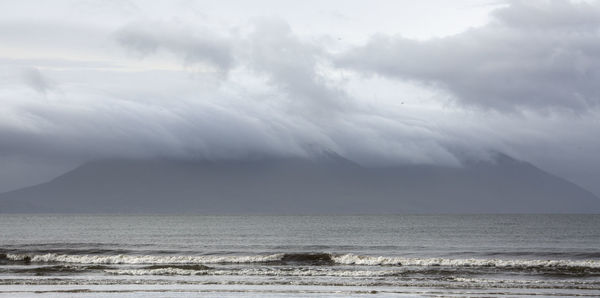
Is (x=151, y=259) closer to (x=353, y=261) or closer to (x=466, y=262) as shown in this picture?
(x=353, y=261)

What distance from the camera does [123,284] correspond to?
131ft

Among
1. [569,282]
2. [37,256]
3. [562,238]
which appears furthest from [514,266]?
[562,238]

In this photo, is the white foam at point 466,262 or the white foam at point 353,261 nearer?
the white foam at point 466,262

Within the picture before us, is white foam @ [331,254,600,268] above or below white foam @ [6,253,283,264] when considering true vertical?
below

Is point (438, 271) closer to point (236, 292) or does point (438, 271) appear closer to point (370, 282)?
point (370, 282)

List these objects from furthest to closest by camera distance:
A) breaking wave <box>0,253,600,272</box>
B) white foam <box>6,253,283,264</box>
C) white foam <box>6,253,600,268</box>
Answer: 1. white foam <box>6,253,283,264</box>
2. white foam <box>6,253,600,268</box>
3. breaking wave <box>0,253,600,272</box>

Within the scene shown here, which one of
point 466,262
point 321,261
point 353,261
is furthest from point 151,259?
point 466,262

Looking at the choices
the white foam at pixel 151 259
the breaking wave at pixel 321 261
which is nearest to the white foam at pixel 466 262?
the breaking wave at pixel 321 261

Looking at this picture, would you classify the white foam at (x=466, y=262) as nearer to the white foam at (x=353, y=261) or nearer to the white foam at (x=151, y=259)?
the white foam at (x=353, y=261)

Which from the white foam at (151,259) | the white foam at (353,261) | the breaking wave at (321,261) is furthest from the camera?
the white foam at (151,259)

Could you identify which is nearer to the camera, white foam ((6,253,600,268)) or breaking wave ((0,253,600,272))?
breaking wave ((0,253,600,272))

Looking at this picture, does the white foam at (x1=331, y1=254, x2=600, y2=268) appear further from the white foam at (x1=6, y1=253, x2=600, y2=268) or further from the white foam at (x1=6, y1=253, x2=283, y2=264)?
the white foam at (x1=6, y1=253, x2=283, y2=264)

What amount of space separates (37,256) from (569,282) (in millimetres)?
46780

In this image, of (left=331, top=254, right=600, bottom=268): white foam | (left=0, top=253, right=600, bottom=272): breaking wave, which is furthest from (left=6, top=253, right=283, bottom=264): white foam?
(left=331, top=254, right=600, bottom=268): white foam
